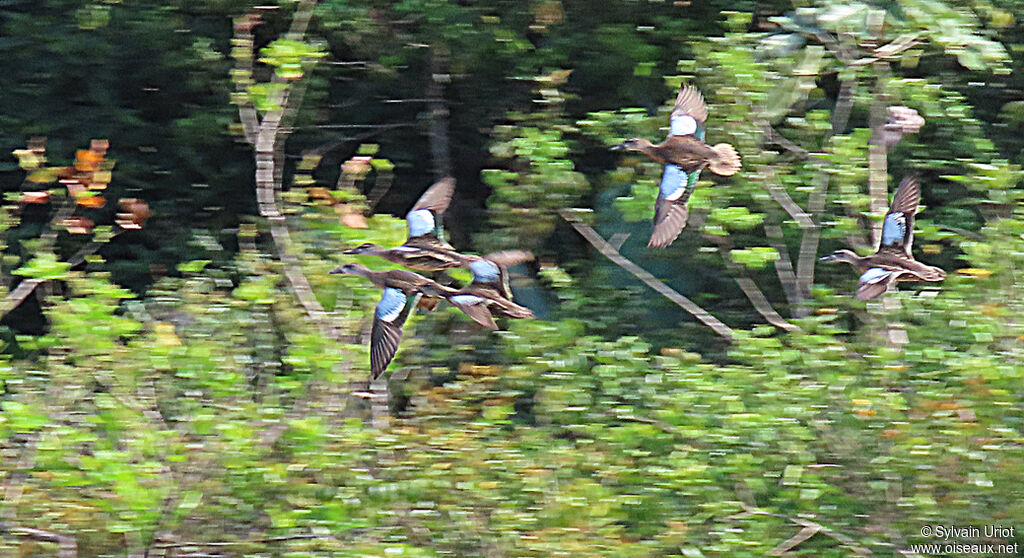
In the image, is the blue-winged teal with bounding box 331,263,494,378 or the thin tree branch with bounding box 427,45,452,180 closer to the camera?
the blue-winged teal with bounding box 331,263,494,378

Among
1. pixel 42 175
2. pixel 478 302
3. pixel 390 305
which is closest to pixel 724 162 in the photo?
pixel 478 302

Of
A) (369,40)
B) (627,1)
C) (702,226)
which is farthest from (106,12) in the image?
(702,226)

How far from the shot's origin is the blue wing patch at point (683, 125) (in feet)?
14.0

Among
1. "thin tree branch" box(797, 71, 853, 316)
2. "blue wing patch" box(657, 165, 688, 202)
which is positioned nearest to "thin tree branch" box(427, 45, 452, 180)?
"thin tree branch" box(797, 71, 853, 316)

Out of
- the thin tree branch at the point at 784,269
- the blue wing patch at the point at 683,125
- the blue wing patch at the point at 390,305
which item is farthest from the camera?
the thin tree branch at the point at 784,269

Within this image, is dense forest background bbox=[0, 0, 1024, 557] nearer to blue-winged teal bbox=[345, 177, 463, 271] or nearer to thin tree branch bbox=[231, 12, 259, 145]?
thin tree branch bbox=[231, 12, 259, 145]

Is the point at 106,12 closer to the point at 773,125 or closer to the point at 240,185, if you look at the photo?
the point at 240,185

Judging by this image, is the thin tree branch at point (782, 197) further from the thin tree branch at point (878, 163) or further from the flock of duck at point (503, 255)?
the flock of duck at point (503, 255)

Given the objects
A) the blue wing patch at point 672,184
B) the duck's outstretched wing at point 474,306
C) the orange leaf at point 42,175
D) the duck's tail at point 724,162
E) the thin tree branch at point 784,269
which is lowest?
the thin tree branch at point 784,269

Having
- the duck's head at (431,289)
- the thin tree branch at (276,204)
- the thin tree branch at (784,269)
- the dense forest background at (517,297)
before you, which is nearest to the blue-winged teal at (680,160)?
the dense forest background at (517,297)

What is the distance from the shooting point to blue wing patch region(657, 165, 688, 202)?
4.19 m

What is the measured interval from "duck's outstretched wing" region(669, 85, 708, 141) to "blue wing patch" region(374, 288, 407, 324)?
1.17 meters

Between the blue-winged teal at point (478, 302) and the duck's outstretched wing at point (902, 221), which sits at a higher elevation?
the duck's outstretched wing at point (902, 221)

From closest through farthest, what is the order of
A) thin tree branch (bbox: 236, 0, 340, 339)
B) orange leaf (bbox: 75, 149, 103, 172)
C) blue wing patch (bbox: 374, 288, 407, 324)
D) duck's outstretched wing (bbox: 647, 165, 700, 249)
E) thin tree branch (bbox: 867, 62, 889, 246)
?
blue wing patch (bbox: 374, 288, 407, 324), duck's outstretched wing (bbox: 647, 165, 700, 249), thin tree branch (bbox: 236, 0, 340, 339), thin tree branch (bbox: 867, 62, 889, 246), orange leaf (bbox: 75, 149, 103, 172)
